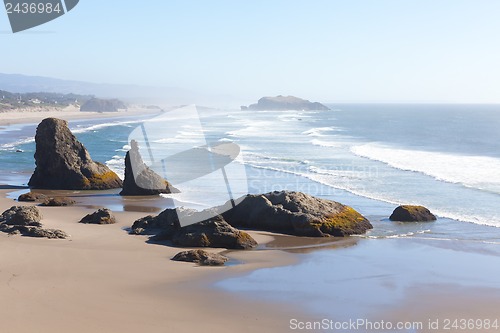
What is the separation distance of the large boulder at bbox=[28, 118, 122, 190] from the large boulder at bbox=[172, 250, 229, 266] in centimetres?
1337

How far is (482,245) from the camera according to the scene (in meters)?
17.2

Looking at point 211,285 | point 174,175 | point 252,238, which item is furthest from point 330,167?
point 211,285

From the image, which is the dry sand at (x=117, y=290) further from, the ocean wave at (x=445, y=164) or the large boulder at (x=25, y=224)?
the ocean wave at (x=445, y=164)

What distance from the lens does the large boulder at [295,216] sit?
59.3 ft

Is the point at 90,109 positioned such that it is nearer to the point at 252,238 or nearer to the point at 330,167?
the point at 330,167

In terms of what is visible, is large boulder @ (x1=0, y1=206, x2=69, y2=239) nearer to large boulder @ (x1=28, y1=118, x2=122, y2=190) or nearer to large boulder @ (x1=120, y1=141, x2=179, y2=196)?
large boulder @ (x1=120, y1=141, x2=179, y2=196)

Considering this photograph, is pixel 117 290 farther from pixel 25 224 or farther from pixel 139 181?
pixel 139 181

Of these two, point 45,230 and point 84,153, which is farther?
point 84,153

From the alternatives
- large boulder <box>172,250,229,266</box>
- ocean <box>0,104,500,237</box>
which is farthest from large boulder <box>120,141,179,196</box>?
large boulder <box>172,250,229,266</box>

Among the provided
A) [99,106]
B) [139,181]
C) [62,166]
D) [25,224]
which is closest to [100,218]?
[25,224]

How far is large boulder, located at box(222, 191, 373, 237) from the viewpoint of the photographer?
1806 centimetres

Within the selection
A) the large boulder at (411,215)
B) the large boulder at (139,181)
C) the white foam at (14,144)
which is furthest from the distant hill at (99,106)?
the large boulder at (411,215)

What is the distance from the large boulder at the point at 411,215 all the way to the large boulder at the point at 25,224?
10340 mm

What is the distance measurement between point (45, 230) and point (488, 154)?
38.7 metres
